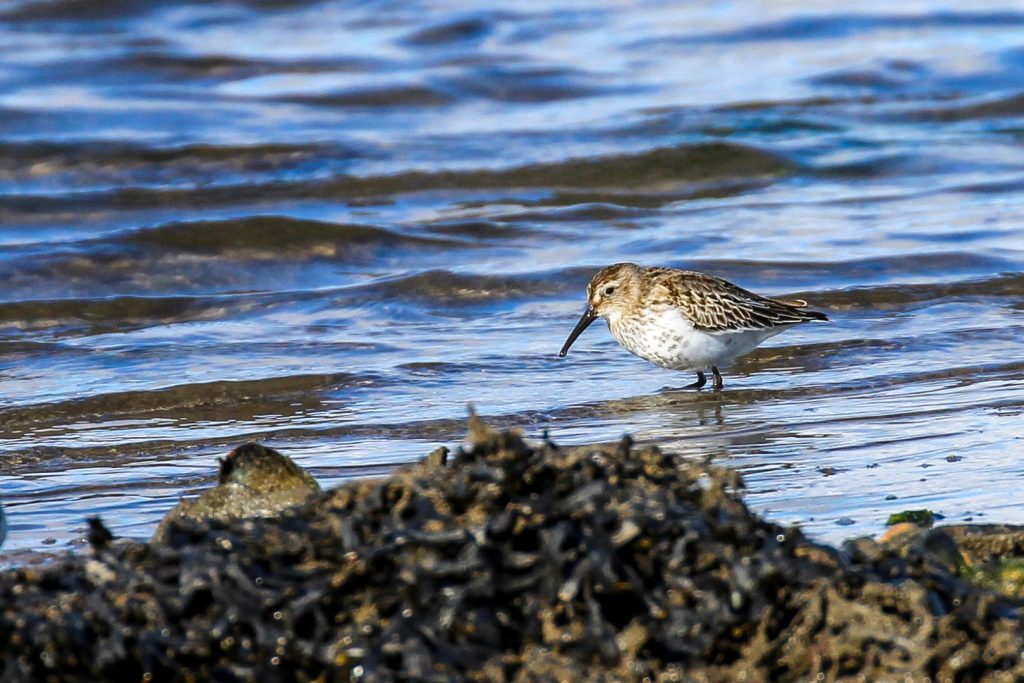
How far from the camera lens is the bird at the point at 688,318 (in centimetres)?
717

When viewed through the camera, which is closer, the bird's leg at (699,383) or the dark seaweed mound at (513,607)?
the dark seaweed mound at (513,607)

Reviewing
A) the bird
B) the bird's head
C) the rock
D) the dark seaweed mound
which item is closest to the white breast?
the bird

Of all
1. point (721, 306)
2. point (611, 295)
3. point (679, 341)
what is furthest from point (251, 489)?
point (611, 295)

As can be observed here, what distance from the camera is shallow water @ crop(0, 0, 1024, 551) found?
5.93m

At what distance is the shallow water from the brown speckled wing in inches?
11.7

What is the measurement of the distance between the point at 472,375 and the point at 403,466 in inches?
73.7

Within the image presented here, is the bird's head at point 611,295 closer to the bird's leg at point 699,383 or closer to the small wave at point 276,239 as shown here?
the bird's leg at point 699,383

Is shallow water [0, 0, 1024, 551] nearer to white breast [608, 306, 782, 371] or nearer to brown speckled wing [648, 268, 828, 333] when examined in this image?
white breast [608, 306, 782, 371]

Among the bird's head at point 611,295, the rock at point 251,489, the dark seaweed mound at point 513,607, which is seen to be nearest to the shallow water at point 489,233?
the bird's head at point 611,295

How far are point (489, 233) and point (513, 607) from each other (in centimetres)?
794

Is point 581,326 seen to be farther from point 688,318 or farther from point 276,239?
point 276,239

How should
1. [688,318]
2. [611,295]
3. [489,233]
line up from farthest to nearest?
[489,233] → [611,295] → [688,318]

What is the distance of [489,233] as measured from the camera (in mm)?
10742

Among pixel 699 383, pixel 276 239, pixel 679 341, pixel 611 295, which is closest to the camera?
pixel 679 341
